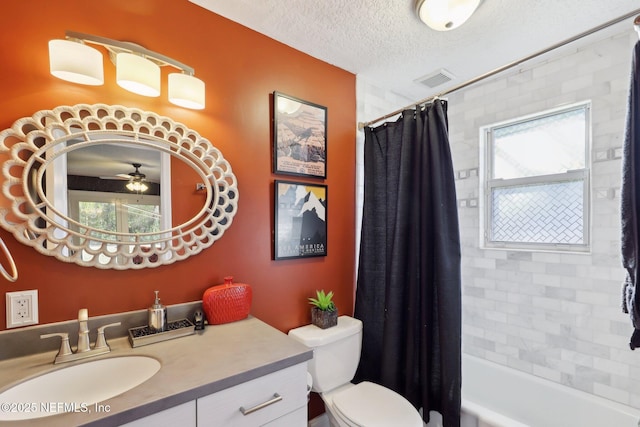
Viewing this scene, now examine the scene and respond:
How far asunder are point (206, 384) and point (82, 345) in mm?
580

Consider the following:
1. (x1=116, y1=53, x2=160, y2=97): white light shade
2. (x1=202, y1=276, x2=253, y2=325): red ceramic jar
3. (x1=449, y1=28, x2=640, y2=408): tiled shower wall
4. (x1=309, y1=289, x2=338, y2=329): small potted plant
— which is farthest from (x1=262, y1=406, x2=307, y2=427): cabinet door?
(x1=449, y1=28, x2=640, y2=408): tiled shower wall

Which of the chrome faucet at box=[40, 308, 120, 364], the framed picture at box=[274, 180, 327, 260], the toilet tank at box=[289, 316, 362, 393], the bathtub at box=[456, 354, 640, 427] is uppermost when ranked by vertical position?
the framed picture at box=[274, 180, 327, 260]

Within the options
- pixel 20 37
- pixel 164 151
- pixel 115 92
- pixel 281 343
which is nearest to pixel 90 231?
pixel 164 151

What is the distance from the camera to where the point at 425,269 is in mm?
1683

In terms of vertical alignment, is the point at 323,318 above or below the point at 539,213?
below

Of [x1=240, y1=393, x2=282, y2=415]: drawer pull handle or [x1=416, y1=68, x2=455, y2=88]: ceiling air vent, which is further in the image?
[x1=416, y1=68, x2=455, y2=88]: ceiling air vent

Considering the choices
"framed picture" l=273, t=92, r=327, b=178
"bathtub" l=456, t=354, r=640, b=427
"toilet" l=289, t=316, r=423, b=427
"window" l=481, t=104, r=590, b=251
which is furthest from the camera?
"window" l=481, t=104, r=590, b=251

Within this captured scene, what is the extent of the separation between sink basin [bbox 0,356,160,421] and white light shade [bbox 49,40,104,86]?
1.07 m

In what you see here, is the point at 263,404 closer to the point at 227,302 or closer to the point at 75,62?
the point at 227,302

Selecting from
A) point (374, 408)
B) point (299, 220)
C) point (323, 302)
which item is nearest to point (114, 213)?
point (299, 220)

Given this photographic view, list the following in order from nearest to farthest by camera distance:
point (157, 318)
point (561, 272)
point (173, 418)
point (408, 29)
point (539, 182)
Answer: point (173, 418)
point (157, 318)
point (408, 29)
point (561, 272)
point (539, 182)

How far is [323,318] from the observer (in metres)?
1.76

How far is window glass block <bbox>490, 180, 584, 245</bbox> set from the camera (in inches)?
77.4

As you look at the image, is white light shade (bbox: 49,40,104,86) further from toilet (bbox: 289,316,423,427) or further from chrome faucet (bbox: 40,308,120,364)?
toilet (bbox: 289,316,423,427)
